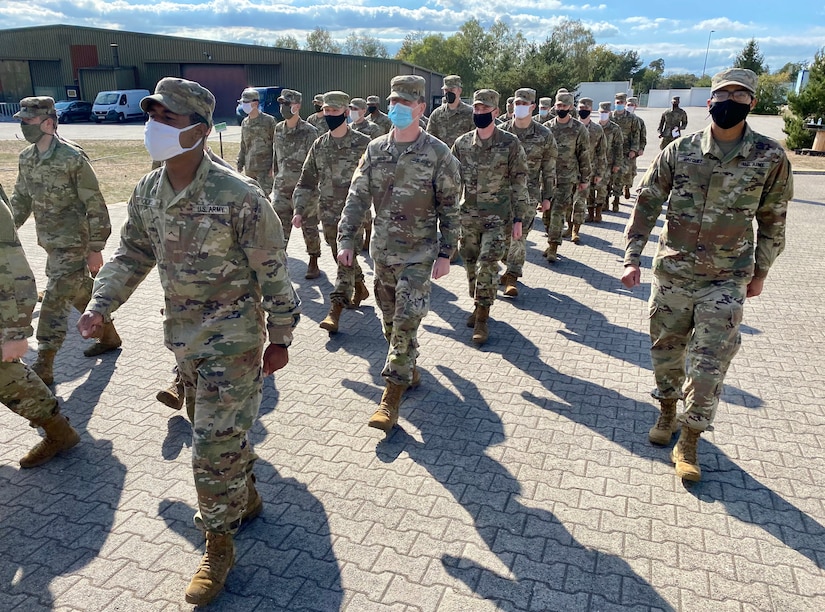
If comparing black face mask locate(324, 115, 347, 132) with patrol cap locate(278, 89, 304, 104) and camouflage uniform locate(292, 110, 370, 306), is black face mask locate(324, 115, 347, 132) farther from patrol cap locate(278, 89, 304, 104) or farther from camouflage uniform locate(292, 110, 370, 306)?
patrol cap locate(278, 89, 304, 104)

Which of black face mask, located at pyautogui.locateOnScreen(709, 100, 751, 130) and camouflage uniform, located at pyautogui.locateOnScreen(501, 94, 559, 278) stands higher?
black face mask, located at pyautogui.locateOnScreen(709, 100, 751, 130)

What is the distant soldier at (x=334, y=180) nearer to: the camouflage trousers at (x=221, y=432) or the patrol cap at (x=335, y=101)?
the patrol cap at (x=335, y=101)

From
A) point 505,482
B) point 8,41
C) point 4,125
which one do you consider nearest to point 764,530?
point 505,482

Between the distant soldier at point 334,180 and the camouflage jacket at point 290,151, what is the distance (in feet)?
2.64

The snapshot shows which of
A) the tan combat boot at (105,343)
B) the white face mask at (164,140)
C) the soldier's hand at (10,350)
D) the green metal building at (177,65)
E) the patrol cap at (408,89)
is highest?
the green metal building at (177,65)

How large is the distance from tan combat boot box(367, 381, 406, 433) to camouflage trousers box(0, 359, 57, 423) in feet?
6.67

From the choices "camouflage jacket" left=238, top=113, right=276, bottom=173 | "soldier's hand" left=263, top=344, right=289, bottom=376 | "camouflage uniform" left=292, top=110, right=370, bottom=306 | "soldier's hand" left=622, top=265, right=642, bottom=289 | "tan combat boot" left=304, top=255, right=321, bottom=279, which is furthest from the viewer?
"camouflage jacket" left=238, top=113, right=276, bottom=173

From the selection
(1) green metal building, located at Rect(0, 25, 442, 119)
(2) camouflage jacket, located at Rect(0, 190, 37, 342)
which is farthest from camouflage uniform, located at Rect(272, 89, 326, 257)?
(1) green metal building, located at Rect(0, 25, 442, 119)

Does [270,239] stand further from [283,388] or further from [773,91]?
[773,91]

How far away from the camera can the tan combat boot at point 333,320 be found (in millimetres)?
6055

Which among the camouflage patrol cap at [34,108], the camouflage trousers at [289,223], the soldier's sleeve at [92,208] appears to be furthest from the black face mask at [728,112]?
the camouflage trousers at [289,223]

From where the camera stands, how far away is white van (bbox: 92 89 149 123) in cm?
3488

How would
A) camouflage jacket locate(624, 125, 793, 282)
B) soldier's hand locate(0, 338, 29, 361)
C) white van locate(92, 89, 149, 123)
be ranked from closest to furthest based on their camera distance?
soldier's hand locate(0, 338, 29, 361), camouflage jacket locate(624, 125, 793, 282), white van locate(92, 89, 149, 123)

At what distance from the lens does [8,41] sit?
45.2m
